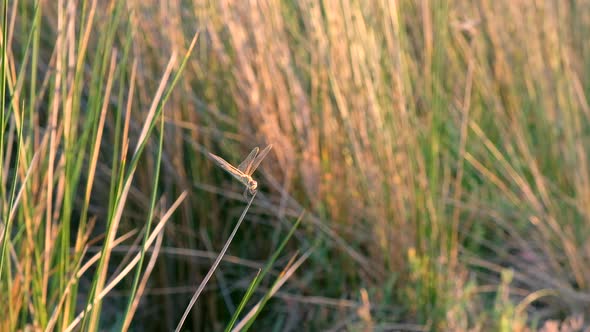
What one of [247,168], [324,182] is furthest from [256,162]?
[324,182]

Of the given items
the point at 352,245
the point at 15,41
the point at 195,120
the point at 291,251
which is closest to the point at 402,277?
the point at 352,245

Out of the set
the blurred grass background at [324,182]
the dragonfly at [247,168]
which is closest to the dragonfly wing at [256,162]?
the dragonfly at [247,168]

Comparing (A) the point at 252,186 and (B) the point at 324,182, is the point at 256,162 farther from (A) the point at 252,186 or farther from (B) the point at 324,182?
(B) the point at 324,182

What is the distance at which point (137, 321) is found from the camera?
191 cm

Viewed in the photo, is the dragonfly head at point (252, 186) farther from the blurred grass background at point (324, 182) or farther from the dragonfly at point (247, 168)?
the blurred grass background at point (324, 182)

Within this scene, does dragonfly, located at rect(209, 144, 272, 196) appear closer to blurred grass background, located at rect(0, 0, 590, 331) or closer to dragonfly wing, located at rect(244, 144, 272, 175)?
dragonfly wing, located at rect(244, 144, 272, 175)

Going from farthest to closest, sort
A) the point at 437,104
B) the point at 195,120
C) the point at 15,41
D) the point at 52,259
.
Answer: the point at 15,41
the point at 195,120
the point at 437,104
the point at 52,259

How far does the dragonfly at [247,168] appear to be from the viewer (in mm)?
661

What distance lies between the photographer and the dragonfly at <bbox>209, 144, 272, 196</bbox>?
0.66m

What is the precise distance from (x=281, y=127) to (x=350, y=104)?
20 centimetres

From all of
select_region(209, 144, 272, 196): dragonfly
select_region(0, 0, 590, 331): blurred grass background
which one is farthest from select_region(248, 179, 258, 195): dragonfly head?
select_region(0, 0, 590, 331): blurred grass background

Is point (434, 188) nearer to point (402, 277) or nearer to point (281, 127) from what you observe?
point (402, 277)

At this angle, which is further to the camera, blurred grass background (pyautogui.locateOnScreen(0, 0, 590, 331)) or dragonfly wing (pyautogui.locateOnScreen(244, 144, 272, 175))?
blurred grass background (pyautogui.locateOnScreen(0, 0, 590, 331))

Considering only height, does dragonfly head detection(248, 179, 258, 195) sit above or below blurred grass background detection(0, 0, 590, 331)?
above
